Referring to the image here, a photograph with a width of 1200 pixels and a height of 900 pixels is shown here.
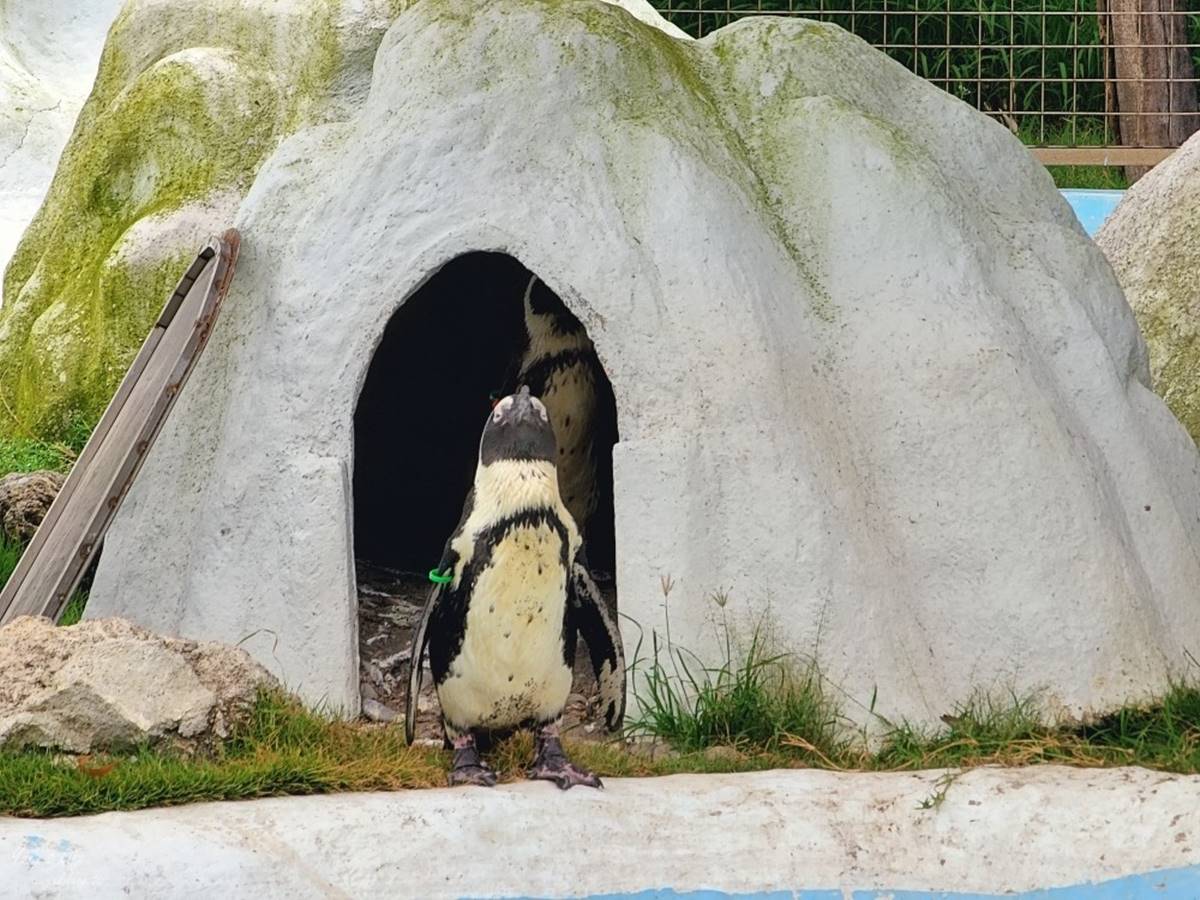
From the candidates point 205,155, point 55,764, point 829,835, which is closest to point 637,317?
point 829,835

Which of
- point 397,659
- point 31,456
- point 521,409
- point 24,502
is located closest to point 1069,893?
point 521,409

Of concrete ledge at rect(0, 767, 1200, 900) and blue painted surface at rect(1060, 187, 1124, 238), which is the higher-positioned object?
blue painted surface at rect(1060, 187, 1124, 238)

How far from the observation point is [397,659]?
6.29 metres

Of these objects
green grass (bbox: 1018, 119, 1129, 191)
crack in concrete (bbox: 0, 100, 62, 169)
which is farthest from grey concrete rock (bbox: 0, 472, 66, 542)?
green grass (bbox: 1018, 119, 1129, 191)

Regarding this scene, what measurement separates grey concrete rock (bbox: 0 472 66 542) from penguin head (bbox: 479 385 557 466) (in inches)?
99.5

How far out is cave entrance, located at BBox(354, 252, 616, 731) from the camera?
7.31 m

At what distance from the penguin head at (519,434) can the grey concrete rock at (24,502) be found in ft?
8.29

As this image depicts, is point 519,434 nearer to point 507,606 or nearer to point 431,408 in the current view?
point 507,606

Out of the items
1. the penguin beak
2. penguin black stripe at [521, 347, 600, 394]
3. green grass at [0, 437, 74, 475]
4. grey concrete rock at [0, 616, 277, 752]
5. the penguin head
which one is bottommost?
grey concrete rock at [0, 616, 277, 752]

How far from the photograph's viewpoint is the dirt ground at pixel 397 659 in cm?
586

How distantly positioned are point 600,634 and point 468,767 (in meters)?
0.52

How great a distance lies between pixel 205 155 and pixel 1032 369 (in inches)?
143

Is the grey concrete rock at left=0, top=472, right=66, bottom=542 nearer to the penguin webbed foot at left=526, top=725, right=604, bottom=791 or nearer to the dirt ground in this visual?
→ the dirt ground

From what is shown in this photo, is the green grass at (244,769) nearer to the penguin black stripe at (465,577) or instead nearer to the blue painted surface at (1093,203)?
the penguin black stripe at (465,577)
